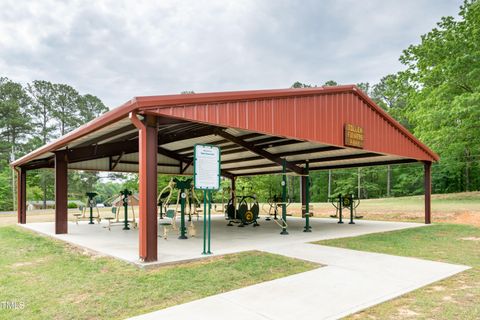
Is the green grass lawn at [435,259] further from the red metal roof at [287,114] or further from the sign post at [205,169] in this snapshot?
the sign post at [205,169]

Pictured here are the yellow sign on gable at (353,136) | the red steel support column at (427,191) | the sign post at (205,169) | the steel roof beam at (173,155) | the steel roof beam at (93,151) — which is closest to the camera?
the sign post at (205,169)

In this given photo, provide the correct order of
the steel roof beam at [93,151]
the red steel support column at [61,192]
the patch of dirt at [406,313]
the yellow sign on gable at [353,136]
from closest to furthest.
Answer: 1. the patch of dirt at [406,313]
2. the yellow sign on gable at [353,136]
3. the red steel support column at [61,192]
4. the steel roof beam at [93,151]

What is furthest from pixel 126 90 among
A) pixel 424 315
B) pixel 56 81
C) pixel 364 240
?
pixel 424 315

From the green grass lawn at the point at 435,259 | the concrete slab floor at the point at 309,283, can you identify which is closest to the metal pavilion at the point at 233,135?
the concrete slab floor at the point at 309,283

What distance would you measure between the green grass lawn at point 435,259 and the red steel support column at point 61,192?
7487 mm

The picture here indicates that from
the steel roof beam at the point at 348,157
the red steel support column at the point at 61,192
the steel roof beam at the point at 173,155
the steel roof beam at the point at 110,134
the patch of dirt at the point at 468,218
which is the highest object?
the steel roof beam at the point at 110,134

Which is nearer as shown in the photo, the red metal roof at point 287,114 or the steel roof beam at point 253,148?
the red metal roof at point 287,114

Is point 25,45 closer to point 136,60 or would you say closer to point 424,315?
point 136,60

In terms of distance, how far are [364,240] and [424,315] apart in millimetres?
5216

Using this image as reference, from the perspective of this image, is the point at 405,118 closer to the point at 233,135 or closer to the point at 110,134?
the point at 233,135

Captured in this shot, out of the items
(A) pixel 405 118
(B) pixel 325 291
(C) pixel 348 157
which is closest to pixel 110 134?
(B) pixel 325 291

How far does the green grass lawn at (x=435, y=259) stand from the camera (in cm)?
343

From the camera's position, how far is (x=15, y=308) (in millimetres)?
3646

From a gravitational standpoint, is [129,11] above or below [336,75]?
below
